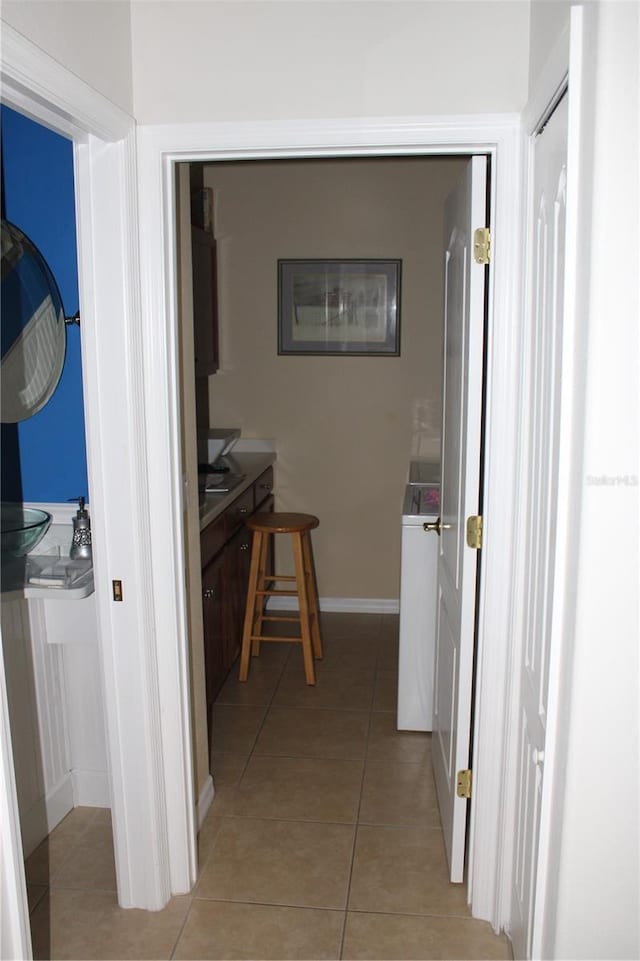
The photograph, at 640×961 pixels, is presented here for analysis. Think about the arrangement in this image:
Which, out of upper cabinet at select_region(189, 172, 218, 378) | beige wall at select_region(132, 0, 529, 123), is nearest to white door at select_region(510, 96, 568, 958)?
beige wall at select_region(132, 0, 529, 123)

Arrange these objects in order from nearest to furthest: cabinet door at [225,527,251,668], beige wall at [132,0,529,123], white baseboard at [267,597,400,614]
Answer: beige wall at [132,0,529,123] → cabinet door at [225,527,251,668] → white baseboard at [267,597,400,614]

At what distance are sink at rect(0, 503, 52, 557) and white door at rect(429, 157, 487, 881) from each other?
4.21ft

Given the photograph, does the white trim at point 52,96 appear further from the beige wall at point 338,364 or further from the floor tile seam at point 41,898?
the beige wall at point 338,364

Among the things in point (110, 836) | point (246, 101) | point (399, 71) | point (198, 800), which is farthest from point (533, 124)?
point (110, 836)

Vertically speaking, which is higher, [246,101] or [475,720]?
[246,101]

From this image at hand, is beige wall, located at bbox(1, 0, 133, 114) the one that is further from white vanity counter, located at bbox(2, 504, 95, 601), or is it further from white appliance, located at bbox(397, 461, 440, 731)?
white appliance, located at bbox(397, 461, 440, 731)

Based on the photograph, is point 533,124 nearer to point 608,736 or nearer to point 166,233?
point 166,233

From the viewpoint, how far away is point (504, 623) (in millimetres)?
2266

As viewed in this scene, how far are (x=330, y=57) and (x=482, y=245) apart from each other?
1.93ft

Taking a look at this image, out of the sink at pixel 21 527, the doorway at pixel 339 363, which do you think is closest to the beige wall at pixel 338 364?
the doorway at pixel 339 363

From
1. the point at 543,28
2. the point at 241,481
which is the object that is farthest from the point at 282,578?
the point at 543,28

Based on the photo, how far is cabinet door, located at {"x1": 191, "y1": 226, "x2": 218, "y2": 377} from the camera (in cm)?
404

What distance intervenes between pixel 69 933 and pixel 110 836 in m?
0.46

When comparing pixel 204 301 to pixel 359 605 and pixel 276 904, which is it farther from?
pixel 276 904
